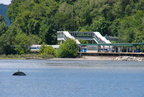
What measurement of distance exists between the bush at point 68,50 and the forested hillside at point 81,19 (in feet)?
57.5

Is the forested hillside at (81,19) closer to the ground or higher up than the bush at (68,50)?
higher up

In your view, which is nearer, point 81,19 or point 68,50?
point 68,50

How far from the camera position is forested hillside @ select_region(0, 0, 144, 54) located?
474 feet

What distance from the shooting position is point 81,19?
513ft

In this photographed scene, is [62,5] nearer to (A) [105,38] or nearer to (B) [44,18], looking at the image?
(B) [44,18]

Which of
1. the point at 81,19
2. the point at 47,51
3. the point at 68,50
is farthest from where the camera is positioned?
the point at 81,19

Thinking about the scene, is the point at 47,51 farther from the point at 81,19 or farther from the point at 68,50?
the point at 81,19

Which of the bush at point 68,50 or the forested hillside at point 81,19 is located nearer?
the bush at point 68,50

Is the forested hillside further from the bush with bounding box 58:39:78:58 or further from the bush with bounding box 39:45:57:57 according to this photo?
the bush with bounding box 58:39:78:58

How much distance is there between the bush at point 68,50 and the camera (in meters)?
121

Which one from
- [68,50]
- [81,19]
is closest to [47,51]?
[68,50]

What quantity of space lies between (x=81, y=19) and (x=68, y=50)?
119 feet

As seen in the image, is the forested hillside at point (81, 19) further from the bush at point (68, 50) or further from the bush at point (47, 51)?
the bush at point (68, 50)

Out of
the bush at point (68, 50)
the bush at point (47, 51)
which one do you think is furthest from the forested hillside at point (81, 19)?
the bush at point (68, 50)
